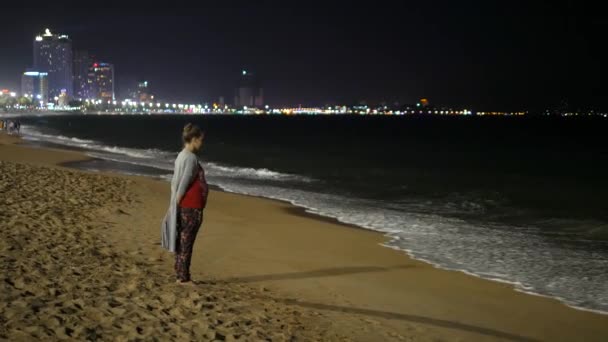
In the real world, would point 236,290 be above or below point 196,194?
below

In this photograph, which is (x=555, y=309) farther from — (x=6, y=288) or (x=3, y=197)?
(x=3, y=197)

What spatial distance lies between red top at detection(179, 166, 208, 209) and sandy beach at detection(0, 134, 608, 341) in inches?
38.7

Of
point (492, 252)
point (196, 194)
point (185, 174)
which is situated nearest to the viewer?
point (185, 174)

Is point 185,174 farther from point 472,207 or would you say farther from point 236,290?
point 472,207

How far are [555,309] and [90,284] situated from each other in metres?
5.71

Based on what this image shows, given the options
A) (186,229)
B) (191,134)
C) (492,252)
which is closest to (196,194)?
(186,229)

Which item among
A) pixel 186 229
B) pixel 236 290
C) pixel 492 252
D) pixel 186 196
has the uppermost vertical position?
pixel 186 196

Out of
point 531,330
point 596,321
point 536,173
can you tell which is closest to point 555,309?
point 596,321

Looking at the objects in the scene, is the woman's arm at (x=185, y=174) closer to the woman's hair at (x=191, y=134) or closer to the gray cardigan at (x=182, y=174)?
the gray cardigan at (x=182, y=174)

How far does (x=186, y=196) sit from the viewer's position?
630cm

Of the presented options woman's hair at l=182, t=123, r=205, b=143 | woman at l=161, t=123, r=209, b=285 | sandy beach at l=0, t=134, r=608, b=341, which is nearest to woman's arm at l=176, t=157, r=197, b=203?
woman at l=161, t=123, r=209, b=285

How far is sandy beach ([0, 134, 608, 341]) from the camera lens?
5445 mm

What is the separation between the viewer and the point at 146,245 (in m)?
9.18

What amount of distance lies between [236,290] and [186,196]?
4.88 feet
